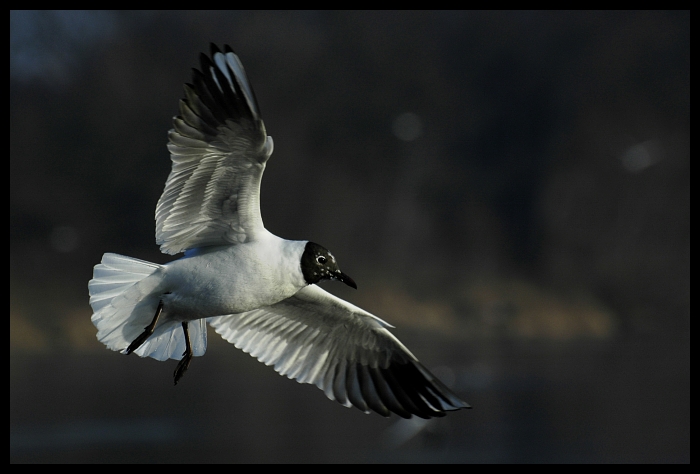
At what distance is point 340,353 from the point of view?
4141mm

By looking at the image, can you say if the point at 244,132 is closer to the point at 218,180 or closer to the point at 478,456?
the point at 218,180

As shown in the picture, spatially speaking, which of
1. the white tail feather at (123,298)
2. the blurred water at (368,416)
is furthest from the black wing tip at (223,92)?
the blurred water at (368,416)

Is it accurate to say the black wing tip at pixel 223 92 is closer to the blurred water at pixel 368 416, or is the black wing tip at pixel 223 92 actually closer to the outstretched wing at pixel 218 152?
the outstretched wing at pixel 218 152

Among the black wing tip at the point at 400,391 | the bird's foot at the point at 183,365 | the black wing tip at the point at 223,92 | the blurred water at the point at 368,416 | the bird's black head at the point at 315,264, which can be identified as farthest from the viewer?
the blurred water at the point at 368,416

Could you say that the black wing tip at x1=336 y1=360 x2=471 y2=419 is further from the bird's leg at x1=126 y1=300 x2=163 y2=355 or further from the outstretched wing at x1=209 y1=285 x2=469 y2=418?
the bird's leg at x1=126 y1=300 x2=163 y2=355

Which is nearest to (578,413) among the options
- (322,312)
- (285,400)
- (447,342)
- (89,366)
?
(447,342)

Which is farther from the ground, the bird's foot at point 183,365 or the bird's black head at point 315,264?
the bird's black head at point 315,264

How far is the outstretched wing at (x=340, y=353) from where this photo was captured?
4.01 metres

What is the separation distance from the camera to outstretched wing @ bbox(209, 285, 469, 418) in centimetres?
401

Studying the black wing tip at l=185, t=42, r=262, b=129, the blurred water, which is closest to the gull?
the black wing tip at l=185, t=42, r=262, b=129

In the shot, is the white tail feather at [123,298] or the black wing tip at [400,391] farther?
the black wing tip at [400,391]

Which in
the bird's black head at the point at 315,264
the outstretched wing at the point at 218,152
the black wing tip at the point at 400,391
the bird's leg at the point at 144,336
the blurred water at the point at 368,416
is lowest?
the blurred water at the point at 368,416

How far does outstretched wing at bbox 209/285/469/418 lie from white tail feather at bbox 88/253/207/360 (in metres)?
0.51

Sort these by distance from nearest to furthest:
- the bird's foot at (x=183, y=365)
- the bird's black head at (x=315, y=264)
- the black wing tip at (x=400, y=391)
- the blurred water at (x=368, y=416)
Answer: the bird's black head at (x=315, y=264), the bird's foot at (x=183, y=365), the black wing tip at (x=400, y=391), the blurred water at (x=368, y=416)
